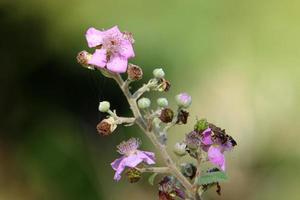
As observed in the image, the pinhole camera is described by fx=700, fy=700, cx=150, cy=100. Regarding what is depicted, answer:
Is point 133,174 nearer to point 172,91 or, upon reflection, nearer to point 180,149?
point 180,149

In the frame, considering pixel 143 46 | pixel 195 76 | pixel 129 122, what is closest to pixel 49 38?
pixel 143 46

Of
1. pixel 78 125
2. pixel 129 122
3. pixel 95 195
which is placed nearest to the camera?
pixel 129 122

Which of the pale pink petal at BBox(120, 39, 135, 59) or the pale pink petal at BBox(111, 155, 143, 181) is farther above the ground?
the pale pink petal at BBox(120, 39, 135, 59)

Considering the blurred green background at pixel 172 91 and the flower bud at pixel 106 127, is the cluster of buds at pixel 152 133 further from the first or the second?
the blurred green background at pixel 172 91

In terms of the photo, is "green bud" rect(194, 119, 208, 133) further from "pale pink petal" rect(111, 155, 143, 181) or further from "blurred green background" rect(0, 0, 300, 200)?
"blurred green background" rect(0, 0, 300, 200)

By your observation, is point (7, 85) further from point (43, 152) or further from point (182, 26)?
point (182, 26)

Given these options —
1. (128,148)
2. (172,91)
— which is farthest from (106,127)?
(172,91)

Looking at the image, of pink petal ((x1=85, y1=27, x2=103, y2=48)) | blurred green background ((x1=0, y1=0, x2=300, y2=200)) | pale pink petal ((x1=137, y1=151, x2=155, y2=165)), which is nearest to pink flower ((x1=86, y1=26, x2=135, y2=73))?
pink petal ((x1=85, y1=27, x2=103, y2=48))
